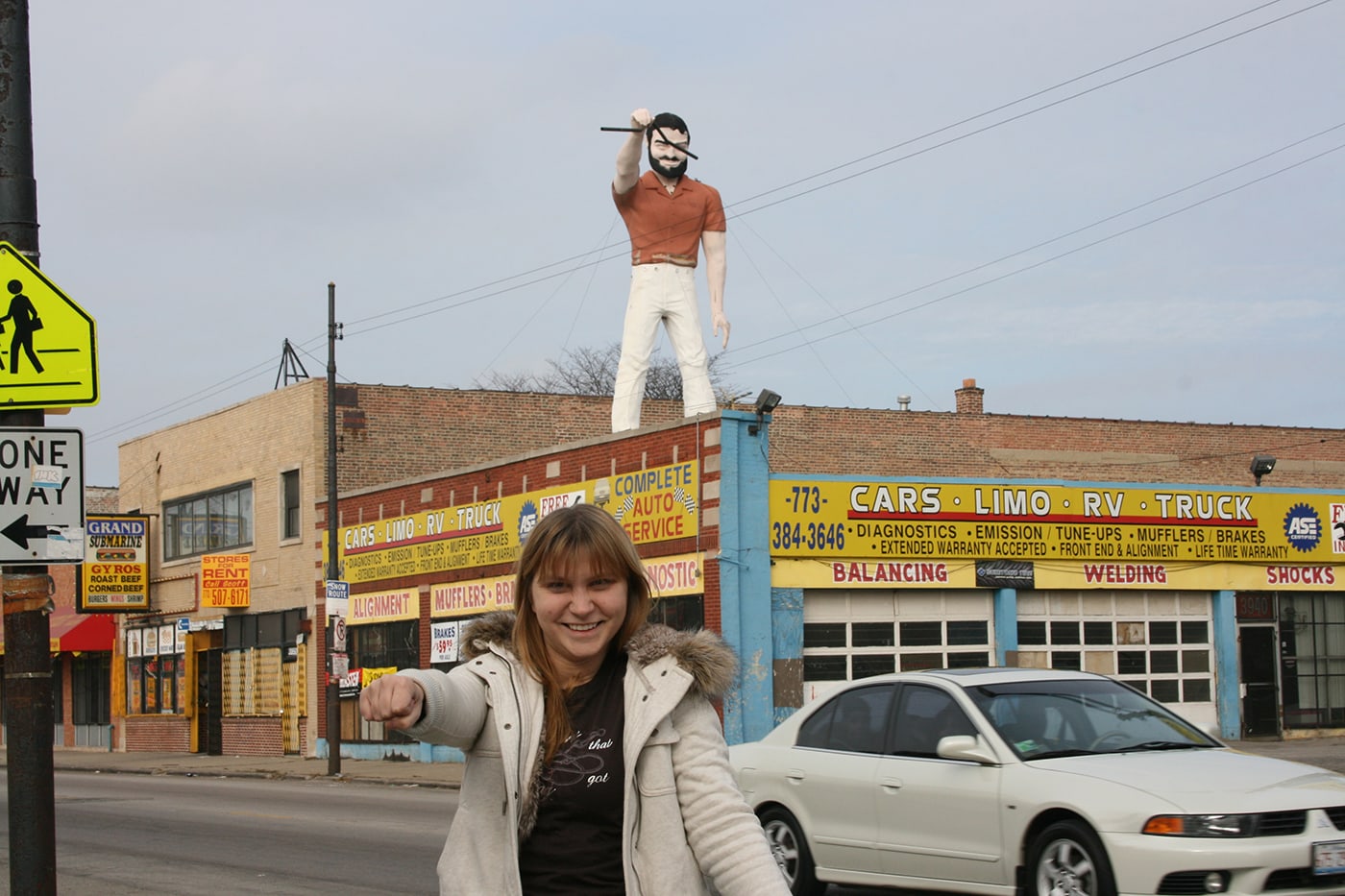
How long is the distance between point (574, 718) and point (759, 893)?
0.55 metres

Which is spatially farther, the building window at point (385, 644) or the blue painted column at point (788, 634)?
the building window at point (385, 644)

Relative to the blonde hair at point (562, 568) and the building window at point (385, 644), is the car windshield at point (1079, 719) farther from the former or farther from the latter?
the building window at point (385, 644)

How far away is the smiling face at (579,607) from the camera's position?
3580 millimetres

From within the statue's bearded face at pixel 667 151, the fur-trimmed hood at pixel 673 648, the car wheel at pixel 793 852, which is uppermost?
the statue's bearded face at pixel 667 151

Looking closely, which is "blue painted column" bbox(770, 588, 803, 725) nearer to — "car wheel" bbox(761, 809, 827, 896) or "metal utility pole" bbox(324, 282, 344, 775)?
"metal utility pole" bbox(324, 282, 344, 775)

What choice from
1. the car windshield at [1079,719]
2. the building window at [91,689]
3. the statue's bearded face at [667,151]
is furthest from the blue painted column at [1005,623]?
the building window at [91,689]

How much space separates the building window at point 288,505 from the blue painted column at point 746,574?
50.5 ft

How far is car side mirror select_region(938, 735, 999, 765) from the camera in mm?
9664

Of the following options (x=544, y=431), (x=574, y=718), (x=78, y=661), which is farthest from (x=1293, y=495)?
(x=78, y=661)

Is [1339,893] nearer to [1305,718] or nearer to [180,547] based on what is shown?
[1305,718]

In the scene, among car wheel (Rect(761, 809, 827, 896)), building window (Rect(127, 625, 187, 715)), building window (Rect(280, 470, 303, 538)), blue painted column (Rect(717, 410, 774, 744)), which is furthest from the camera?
building window (Rect(127, 625, 187, 715))

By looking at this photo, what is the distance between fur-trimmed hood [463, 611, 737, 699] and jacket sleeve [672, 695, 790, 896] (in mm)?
69

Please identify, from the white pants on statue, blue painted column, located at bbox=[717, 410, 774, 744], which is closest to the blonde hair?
blue painted column, located at bbox=[717, 410, 774, 744]

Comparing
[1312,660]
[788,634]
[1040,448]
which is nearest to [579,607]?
[788,634]
